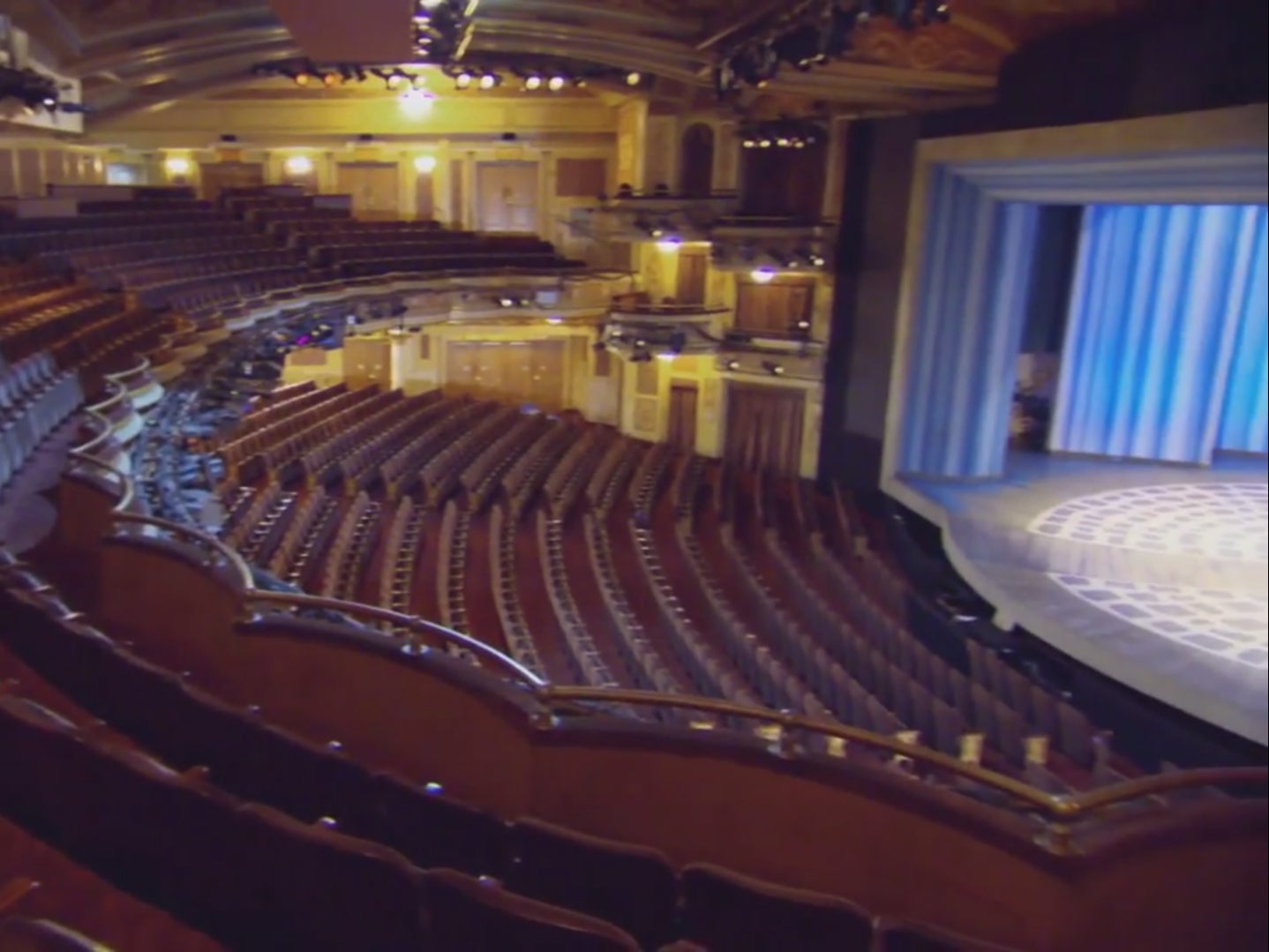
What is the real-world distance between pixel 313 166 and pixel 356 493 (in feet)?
15.0

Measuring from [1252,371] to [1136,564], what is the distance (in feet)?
8.21

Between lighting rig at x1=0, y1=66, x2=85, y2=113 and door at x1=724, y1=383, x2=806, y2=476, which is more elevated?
lighting rig at x1=0, y1=66, x2=85, y2=113

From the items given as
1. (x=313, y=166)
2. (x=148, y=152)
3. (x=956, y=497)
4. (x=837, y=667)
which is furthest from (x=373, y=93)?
(x=837, y=667)

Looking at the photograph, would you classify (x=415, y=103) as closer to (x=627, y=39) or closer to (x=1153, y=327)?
(x=627, y=39)

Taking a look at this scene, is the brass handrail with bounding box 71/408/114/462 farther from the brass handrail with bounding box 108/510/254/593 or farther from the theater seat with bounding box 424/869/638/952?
the theater seat with bounding box 424/869/638/952

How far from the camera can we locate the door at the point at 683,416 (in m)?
7.43

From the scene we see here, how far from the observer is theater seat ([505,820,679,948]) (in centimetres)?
116

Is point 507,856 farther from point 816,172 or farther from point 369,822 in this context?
point 816,172

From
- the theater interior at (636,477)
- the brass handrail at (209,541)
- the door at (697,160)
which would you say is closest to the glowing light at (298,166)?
the theater interior at (636,477)

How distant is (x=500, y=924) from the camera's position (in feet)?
3.02

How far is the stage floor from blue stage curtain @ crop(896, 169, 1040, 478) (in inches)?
8.9

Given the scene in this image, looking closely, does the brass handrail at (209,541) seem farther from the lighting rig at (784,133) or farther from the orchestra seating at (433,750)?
the lighting rig at (784,133)

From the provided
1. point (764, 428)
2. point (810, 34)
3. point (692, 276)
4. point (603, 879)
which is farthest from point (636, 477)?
point (603, 879)

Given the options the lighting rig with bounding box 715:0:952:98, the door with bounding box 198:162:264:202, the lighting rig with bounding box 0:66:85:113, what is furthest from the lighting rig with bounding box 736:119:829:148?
the door with bounding box 198:162:264:202
